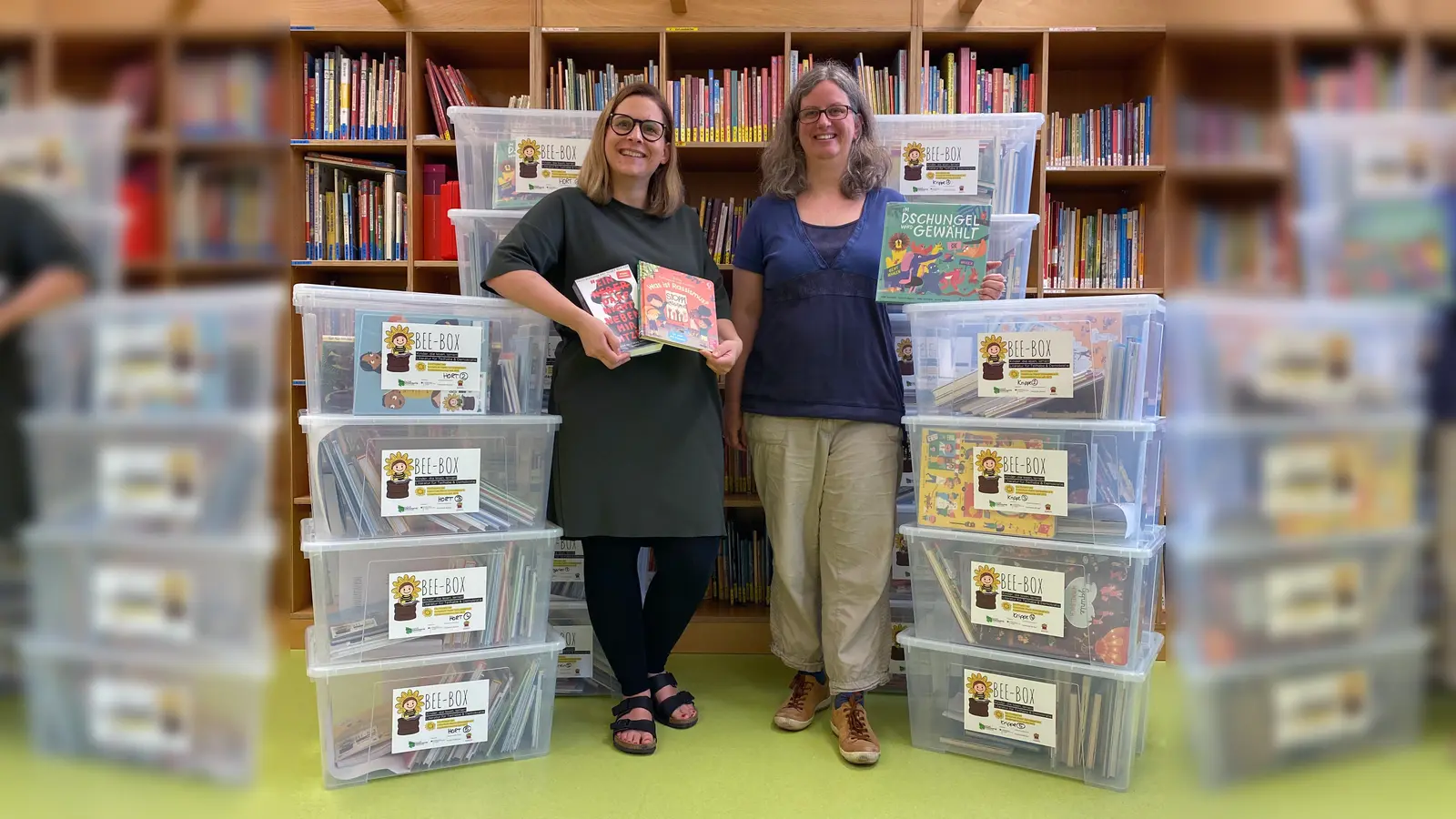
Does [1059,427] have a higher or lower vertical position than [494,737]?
higher

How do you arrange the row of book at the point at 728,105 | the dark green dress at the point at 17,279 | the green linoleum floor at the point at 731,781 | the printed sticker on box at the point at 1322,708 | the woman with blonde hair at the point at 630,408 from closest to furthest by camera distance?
the dark green dress at the point at 17,279 < the printed sticker on box at the point at 1322,708 < the green linoleum floor at the point at 731,781 < the woman with blonde hair at the point at 630,408 < the row of book at the point at 728,105

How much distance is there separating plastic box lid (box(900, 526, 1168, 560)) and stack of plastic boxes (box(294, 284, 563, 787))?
0.83m

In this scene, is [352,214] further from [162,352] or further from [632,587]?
[162,352]

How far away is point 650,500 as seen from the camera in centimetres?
170

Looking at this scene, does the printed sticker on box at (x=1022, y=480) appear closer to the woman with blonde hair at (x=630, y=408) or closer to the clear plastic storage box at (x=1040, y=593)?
the clear plastic storage box at (x=1040, y=593)

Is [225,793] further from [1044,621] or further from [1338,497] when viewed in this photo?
[1044,621]

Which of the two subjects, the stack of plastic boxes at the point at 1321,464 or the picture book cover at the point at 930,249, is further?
the picture book cover at the point at 930,249

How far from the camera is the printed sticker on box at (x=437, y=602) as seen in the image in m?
1.54

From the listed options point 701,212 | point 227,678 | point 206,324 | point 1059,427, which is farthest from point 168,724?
point 701,212

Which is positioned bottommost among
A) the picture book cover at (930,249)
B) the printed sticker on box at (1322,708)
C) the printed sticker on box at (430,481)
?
the printed sticker on box at (430,481)

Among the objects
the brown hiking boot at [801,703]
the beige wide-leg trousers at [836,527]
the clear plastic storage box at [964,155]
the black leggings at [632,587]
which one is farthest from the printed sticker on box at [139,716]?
the clear plastic storage box at [964,155]

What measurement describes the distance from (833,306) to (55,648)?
1.63m

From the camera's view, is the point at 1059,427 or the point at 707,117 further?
the point at 707,117

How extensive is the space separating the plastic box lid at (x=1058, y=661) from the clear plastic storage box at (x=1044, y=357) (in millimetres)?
482
